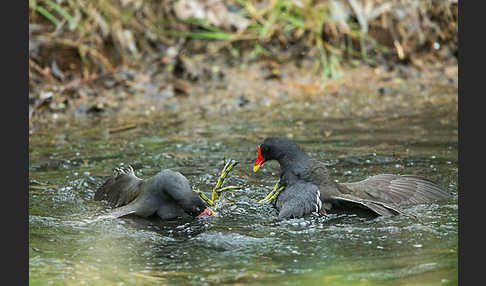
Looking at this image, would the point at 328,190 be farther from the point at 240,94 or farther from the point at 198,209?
the point at 240,94

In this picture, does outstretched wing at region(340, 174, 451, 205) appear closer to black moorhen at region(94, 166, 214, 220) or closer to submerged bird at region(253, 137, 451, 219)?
submerged bird at region(253, 137, 451, 219)

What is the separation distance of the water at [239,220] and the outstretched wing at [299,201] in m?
0.10

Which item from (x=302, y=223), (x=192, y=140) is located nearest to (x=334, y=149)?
(x=192, y=140)

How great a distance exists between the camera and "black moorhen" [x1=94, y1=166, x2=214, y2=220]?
16.9 ft

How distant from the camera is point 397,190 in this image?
571cm

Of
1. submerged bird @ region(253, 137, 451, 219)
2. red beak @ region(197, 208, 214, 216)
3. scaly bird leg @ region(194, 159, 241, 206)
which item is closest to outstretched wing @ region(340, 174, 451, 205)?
submerged bird @ region(253, 137, 451, 219)

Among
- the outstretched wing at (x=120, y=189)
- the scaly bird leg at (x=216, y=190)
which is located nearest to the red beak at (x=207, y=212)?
the scaly bird leg at (x=216, y=190)

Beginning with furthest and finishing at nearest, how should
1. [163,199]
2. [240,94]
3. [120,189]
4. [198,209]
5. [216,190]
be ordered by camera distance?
[240,94] → [120,189] → [216,190] → [163,199] → [198,209]

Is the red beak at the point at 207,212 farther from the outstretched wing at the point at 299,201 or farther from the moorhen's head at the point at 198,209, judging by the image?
the outstretched wing at the point at 299,201

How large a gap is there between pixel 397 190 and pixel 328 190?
70 cm

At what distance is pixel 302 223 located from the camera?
507 cm

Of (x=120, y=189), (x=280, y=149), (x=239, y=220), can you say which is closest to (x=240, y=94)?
(x=280, y=149)

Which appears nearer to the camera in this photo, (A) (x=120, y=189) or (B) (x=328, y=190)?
(B) (x=328, y=190)

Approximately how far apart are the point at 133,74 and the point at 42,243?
18.5 ft
